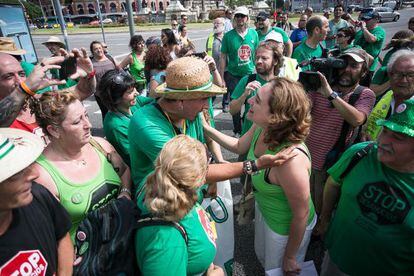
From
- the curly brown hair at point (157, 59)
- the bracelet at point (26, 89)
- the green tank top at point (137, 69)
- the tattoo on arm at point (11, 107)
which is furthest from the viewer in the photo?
the green tank top at point (137, 69)

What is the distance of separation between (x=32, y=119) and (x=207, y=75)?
175cm

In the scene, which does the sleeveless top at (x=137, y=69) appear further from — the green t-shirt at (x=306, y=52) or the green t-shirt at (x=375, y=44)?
the green t-shirt at (x=375, y=44)

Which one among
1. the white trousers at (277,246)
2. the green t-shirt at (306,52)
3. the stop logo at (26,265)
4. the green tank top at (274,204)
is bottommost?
the white trousers at (277,246)

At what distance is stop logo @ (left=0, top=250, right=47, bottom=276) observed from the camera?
3.86 ft

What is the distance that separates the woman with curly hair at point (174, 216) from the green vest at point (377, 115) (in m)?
2.03

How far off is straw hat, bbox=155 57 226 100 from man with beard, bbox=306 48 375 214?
47.7 inches

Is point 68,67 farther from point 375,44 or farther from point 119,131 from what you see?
point 375,44

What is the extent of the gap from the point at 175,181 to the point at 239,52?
473 cm

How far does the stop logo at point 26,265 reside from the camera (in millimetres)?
1178

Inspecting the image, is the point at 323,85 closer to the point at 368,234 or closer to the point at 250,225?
the point at 368,234

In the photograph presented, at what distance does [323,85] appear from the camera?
2.41 metres

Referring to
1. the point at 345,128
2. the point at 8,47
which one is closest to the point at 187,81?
the point at 345,128

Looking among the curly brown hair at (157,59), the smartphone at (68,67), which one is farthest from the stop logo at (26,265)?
the curly brown hair at (157,59)

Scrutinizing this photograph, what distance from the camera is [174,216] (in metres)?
1.26
